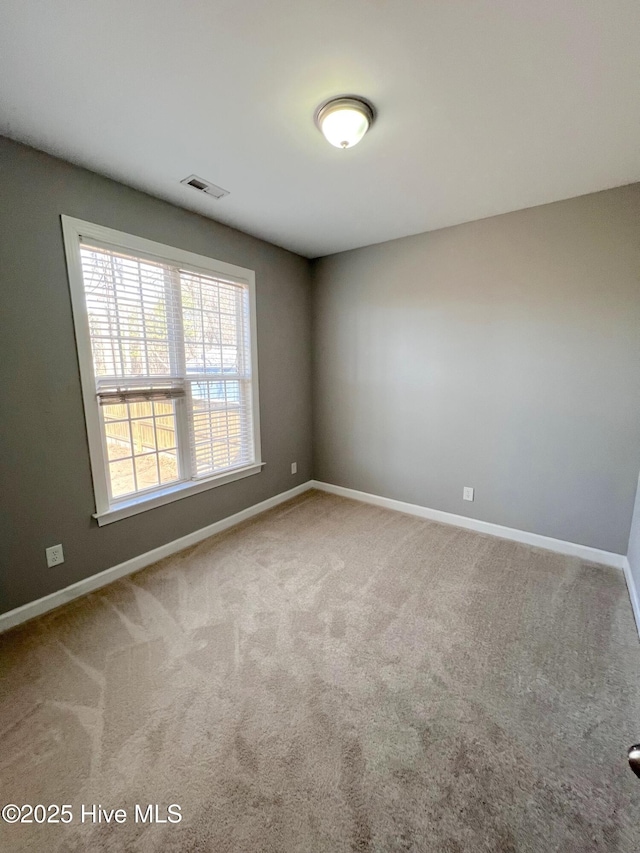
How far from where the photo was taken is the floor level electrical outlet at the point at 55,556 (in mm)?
2050

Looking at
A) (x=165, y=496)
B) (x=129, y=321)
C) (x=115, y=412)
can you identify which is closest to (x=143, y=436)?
(x=115, y=412)

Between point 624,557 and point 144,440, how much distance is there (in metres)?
3.49

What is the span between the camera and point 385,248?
128 inches

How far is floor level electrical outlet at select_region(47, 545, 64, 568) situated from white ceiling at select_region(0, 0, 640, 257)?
2199 millimetres

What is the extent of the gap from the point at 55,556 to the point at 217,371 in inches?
65.3

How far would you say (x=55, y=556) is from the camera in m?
2.07

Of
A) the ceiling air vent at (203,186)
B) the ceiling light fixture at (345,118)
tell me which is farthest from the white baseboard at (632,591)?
the ceiling air vent at (203,186)

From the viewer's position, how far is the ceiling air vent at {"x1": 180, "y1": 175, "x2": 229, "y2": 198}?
214cm

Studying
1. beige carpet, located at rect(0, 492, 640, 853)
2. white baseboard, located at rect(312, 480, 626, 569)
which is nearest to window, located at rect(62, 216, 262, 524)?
beige carpet, located at rect(0, 492, 640, 853)

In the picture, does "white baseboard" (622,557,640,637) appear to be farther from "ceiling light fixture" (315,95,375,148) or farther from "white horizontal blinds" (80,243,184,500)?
"white horizontal blinds" (80,243,184,500)

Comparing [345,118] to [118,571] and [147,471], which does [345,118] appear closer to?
[147,471]

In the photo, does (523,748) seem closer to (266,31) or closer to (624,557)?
(624,557)

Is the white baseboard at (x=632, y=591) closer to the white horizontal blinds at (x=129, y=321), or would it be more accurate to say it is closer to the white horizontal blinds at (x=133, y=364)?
the white horizontal blinds at (x=133, y=364)

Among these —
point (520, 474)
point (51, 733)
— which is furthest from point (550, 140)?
point (51, 733)
